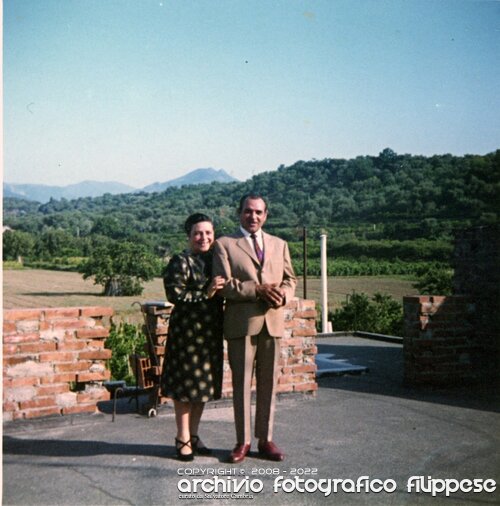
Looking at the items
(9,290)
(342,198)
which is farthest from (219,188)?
(9,290)

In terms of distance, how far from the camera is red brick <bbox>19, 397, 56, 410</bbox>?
4.52 m

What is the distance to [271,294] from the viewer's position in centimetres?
377

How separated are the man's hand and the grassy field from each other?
18.0 meters

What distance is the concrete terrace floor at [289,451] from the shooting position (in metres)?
3.28

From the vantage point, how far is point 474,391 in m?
5.93

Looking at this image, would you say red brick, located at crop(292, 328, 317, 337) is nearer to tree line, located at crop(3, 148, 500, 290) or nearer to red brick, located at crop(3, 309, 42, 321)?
red brick, located at crop(3, 309, 42, 321)

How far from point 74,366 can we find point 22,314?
588mm

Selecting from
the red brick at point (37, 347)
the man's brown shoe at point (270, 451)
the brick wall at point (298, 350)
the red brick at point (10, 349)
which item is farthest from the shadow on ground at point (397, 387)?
the red brick at point (10, 349)

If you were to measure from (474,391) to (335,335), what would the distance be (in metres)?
5.73

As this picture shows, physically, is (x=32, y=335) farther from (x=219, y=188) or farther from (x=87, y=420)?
(x=219, y=188)

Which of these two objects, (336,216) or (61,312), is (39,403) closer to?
(61,312)

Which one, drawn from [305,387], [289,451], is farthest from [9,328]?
[305,387]

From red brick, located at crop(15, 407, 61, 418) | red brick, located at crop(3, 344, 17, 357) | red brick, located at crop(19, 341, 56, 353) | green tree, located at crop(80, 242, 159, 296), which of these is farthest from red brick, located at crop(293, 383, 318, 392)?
green tree, located at crop(80, 242, 159, 296)

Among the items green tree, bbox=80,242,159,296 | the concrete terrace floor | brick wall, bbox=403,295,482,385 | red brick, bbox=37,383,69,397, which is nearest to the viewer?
the concrete terrace floor
